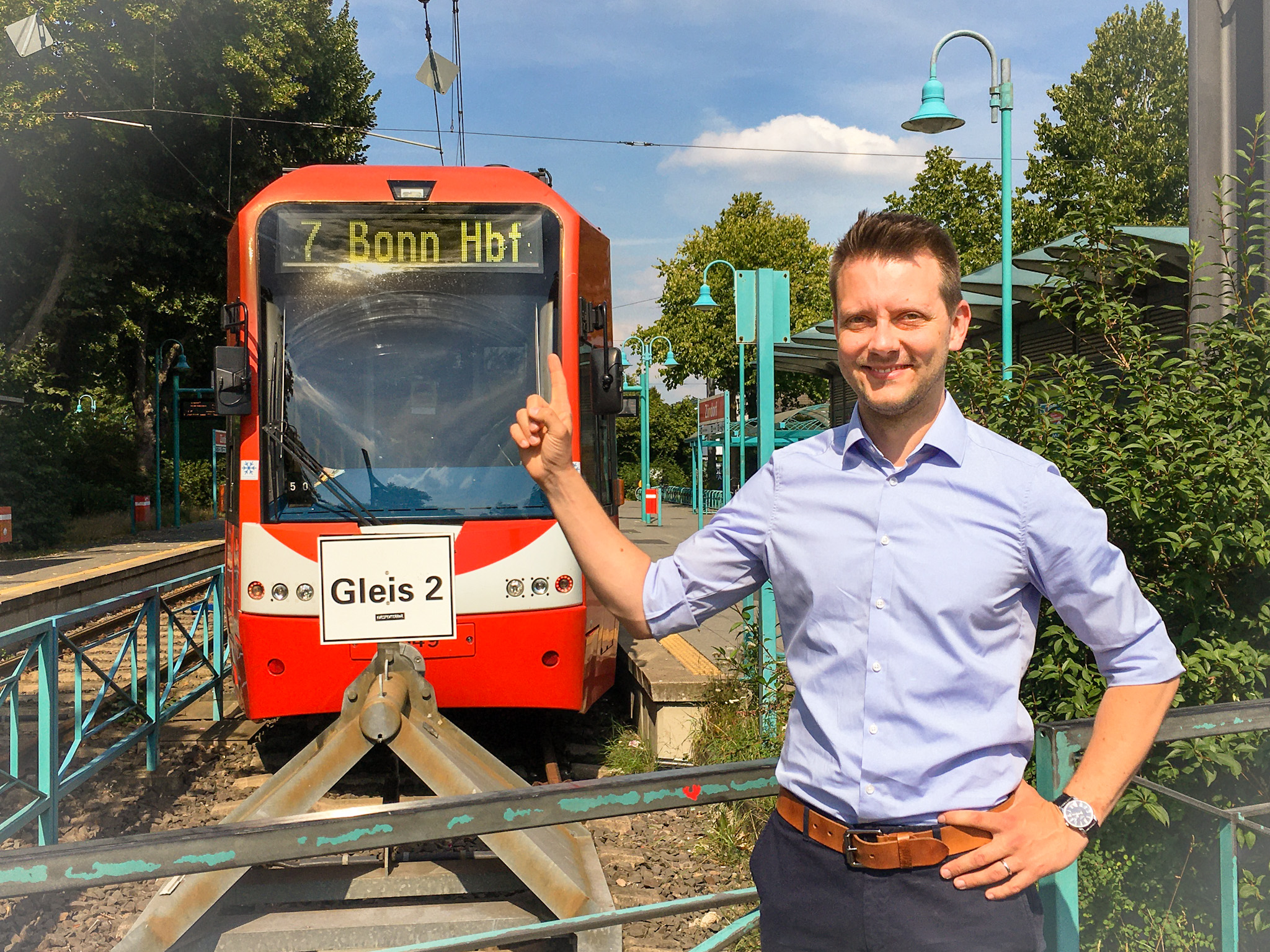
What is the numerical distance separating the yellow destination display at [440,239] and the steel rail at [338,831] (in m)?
5.21

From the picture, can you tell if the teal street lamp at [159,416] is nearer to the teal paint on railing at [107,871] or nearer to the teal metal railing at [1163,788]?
the teal paint on railing at [107,871]

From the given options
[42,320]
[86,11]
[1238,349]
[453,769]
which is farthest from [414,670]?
[42,320]

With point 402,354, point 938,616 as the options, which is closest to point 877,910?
point 938,616

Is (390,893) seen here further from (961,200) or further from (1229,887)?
(961,200)

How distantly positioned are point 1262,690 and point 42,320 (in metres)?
23.6

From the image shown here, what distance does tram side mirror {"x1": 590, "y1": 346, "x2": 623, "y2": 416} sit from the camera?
23.0 ft

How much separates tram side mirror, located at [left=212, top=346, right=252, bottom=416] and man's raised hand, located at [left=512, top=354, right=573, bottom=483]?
4840 millimetres

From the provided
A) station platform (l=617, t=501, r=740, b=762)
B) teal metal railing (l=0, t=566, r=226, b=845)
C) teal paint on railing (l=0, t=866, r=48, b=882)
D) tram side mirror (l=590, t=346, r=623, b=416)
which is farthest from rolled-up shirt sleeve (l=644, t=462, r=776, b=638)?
tram side mirror (l=590, t=346, r=623, b=416)

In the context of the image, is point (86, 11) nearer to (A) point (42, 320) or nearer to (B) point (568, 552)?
(A) point (42, 320)

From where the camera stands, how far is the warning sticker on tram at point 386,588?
5.73 metres

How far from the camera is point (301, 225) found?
22.4ft

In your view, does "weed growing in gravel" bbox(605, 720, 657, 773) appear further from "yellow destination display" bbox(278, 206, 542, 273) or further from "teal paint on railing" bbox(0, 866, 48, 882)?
"teal paint on railing" bbox(0, 866, 48, 882)

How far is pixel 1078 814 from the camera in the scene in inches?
68.9

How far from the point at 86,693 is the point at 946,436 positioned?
29.7 ft
